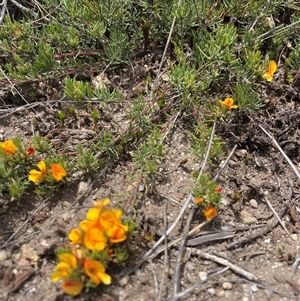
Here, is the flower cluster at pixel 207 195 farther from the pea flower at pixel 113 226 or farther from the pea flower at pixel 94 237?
the pea flower at pixel 94 237

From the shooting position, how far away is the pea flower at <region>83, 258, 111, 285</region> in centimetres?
248

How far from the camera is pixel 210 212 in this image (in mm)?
2881

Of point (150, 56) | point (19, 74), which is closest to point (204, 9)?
point (150, 56)

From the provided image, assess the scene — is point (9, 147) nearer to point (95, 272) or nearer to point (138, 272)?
point (95, 272)

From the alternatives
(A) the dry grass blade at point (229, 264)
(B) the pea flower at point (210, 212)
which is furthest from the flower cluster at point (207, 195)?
(A) the dry grass blade at point (229, 264)

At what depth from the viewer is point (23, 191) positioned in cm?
295

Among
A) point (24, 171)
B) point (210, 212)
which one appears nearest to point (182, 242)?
point (210, 212)

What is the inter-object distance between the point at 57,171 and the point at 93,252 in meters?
0.66

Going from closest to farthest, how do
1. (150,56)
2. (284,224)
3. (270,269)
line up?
(270,269) → (284,224) → (150,56)

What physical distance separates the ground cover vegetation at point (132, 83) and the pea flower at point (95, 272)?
25 centimetres

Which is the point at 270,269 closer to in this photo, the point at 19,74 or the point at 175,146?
the point at 175,146

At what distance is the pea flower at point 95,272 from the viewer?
2482 mm

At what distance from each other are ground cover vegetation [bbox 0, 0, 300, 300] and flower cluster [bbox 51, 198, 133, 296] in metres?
0.17

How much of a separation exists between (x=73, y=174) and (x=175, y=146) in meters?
0.75
